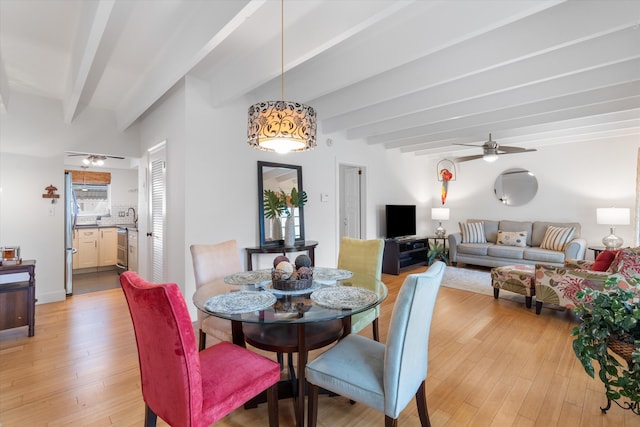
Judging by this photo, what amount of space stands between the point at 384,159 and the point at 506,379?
4.52 m

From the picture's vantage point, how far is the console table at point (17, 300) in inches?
110

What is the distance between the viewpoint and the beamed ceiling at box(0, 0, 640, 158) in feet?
6.51

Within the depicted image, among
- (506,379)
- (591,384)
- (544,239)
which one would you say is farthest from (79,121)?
(544,239)

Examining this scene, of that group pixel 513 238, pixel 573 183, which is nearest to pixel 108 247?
pixel 513 238

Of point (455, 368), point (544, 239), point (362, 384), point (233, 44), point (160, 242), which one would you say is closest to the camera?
point (362, 384)

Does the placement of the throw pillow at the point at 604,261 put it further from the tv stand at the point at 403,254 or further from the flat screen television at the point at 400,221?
the flat screen television at the point at 400,221

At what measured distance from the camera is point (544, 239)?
217 inches

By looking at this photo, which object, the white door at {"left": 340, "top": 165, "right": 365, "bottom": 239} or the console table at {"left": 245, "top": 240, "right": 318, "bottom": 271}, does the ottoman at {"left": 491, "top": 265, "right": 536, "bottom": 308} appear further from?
the console table at {"left": 245, "top": 240, "right": 318, "bottom": 271}

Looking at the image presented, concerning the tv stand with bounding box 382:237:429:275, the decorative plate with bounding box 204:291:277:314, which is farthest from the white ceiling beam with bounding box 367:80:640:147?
the decorative plate with bounding box 204:291:277:314

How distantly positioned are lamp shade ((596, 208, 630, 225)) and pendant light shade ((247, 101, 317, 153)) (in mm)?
5318

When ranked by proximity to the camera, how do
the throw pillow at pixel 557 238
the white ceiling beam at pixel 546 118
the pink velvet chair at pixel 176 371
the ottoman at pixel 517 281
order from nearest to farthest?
the pink velvet chair at pixel 176 371 → the white ceiling beam at pixel 546 118 → the ottoman at pixel 517 281 → the throw pillow at pixel 557 238

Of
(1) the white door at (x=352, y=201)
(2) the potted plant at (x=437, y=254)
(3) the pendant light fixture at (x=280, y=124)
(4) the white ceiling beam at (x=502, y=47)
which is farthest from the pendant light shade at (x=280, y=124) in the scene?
(2) the potted plant at (x=437, y=254)

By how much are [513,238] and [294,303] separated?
564 cm

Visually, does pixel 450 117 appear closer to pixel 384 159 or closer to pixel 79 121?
pixel 384 159
